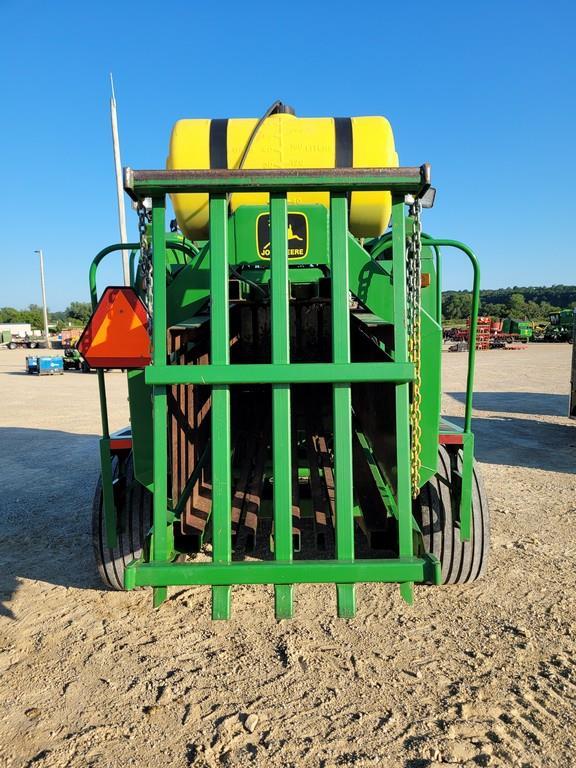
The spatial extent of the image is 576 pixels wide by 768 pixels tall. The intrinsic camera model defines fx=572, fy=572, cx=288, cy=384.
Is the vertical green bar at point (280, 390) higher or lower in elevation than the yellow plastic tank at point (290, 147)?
lower

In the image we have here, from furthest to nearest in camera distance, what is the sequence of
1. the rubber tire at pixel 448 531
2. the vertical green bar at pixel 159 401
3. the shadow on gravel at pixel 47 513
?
1. the shadow on gravel at pixel 47 513
2. the rubber tire at pixel 448 531
3. the vertical green bar at pixel 159 401

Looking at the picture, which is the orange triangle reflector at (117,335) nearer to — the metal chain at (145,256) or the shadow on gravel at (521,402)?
the metal chain at (145,256)

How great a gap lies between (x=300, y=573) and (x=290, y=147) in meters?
2.02

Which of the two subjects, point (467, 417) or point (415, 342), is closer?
point (415, 342)

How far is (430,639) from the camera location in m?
2.90

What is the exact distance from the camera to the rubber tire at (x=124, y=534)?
3.36m

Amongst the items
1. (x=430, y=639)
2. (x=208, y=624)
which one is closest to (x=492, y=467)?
(x=430, y=639)

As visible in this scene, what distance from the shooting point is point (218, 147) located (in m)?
2.86

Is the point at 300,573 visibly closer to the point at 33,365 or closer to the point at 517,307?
the point at 33,365

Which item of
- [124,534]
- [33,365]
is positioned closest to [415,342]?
[124,534]

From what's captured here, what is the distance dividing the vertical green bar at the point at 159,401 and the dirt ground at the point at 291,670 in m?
0.63

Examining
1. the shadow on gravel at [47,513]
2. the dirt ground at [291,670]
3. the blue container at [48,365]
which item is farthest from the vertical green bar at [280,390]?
the blue container at [48,365]

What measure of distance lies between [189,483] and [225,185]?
147 cm

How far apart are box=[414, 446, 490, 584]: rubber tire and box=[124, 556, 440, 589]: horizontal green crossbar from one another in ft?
4.01
